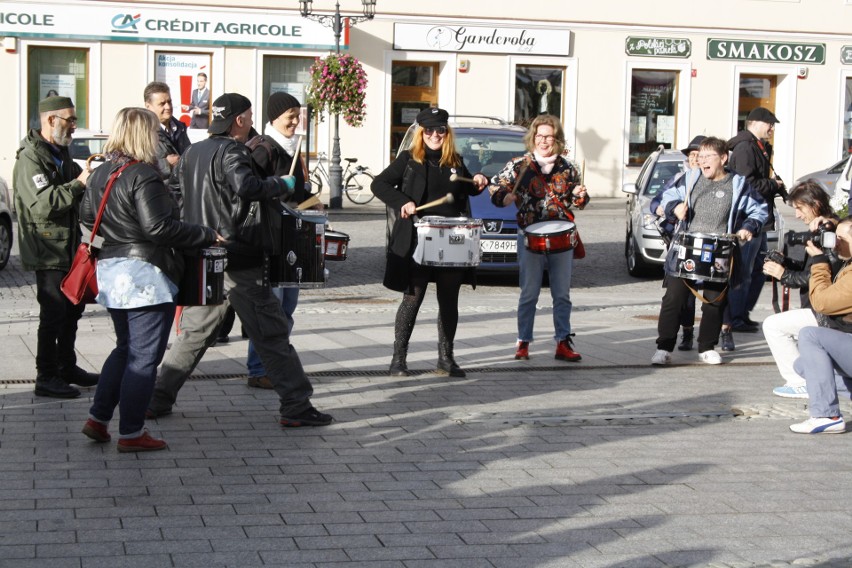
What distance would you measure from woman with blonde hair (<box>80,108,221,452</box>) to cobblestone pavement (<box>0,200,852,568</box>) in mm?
363

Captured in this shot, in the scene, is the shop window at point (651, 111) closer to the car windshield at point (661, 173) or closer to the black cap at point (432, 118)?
the car windshield at point (661, 173)

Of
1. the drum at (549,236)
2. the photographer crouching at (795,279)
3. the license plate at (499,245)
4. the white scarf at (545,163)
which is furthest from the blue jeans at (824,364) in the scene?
the license plate at (499,245)

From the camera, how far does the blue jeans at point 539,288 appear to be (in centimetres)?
982

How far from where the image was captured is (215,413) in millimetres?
7703

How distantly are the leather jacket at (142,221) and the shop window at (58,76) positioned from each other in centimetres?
2306

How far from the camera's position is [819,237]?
8.06 meters

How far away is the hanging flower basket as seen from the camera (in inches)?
1065

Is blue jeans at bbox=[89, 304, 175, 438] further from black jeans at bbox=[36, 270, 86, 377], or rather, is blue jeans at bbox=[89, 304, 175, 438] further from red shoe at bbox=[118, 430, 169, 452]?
black jeans at bbox=[36, 270, 86, 377]

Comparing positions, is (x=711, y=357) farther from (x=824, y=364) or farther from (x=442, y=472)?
(x=442, y=472)

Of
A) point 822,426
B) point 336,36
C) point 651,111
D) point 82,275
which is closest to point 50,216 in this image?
point 82,275

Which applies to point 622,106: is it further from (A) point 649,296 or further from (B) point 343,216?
(A) point 649,296

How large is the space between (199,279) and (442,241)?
2409 millimetres

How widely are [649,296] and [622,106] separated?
17221 millimetres

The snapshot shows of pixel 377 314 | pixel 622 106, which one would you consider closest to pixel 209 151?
pixel 377 314
